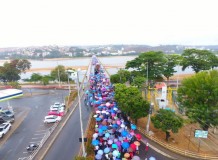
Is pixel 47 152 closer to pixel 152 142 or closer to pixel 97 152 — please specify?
pixel 97 152

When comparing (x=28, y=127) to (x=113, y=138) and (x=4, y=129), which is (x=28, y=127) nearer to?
(x=4, y=129)

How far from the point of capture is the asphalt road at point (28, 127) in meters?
21.8

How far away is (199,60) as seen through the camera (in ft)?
153

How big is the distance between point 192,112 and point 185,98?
2.77 m

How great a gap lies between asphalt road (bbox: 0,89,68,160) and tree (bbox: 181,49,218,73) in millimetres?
29653

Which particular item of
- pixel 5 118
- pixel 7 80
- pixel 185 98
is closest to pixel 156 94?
pixel 185 98

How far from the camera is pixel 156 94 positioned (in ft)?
129

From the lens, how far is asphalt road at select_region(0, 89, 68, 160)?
21.8 m

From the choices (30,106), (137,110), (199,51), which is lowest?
(30,106)

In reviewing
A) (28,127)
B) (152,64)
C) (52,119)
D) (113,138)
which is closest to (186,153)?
(113,138)

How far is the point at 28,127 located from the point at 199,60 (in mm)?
37564

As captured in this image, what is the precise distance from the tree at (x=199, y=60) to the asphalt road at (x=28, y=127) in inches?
1167

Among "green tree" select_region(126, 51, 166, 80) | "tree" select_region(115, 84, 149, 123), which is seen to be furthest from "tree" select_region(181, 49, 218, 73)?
"tree" select_region(115, 84, 149, 123)

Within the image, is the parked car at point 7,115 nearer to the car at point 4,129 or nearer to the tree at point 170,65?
the car at point 4,129
